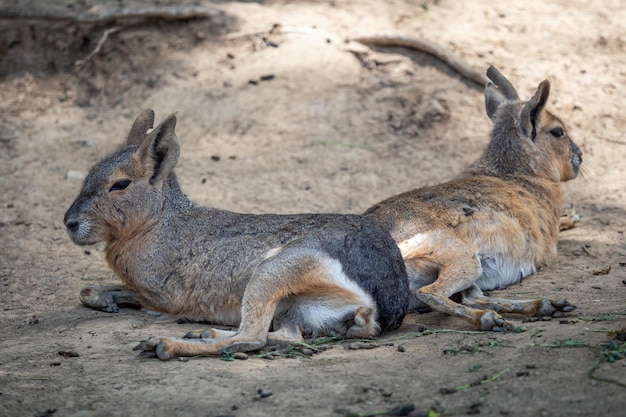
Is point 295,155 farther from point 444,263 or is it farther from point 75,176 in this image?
Result: point 444,263

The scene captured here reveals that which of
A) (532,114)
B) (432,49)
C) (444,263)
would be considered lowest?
(444,263)

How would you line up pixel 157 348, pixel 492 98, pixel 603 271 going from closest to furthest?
pixel 157 348
pixel 603 271
pixel 492 98

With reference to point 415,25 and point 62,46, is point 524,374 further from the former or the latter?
point 62,46

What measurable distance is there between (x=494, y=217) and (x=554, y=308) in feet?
4.07

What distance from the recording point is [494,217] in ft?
20.2

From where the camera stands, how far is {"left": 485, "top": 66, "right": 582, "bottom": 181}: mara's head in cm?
702

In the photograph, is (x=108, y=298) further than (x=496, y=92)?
No

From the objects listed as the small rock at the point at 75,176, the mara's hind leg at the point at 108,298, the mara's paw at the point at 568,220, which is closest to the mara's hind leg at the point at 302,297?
the mara's hind leg at the point at 108,298

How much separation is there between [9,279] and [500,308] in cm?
361

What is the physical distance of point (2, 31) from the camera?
9453mm

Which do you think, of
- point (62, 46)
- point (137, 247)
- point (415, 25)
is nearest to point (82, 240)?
point (137, 247)

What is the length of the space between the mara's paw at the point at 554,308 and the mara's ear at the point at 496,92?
8.71 ft

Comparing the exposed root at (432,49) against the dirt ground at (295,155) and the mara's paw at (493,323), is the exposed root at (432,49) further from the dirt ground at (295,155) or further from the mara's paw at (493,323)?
the mara's paw at (493,323)

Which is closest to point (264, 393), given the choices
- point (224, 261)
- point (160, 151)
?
point (224, 261)
